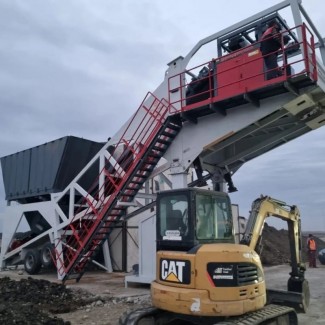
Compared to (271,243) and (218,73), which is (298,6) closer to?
(218,73)

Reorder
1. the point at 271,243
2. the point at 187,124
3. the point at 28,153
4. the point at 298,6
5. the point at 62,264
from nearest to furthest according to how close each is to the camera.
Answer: the point at 298,6, the point at 187,124, the point at 62,264, the point at 28,153, the point at 271,243

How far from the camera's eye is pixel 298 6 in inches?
366

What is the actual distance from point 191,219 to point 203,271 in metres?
0.76

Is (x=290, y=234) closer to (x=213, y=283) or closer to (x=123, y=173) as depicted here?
(x=213, y=283)

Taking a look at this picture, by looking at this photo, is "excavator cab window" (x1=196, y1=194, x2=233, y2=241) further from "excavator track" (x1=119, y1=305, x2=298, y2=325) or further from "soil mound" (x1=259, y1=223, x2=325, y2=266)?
"soil mound" (x1=259, y1=223, x2=325, y2=266)

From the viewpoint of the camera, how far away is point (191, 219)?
5824 mm

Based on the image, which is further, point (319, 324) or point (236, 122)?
point (236, 122)

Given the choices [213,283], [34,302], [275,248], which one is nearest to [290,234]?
[213,283]

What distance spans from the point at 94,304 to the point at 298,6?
851cm

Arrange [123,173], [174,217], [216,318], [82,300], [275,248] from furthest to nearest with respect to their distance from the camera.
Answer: [275,248], [123,173], [82,300], [174,217], [216,318]

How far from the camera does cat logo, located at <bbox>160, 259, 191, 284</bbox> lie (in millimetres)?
5684

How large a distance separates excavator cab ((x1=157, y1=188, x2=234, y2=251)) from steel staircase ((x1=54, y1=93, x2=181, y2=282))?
5.15 meters

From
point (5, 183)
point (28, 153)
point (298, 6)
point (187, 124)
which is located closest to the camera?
point (298, 6)

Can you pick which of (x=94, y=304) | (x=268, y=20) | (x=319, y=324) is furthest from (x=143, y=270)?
(x=268, y=20)
